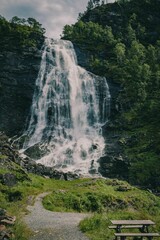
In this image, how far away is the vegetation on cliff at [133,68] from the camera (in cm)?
4472

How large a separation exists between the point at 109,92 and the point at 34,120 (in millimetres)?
13809

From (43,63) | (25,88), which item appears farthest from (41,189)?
(43,63)

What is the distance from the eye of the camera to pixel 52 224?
1581 cm

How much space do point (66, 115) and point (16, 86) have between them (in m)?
10.4

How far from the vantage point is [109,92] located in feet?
188

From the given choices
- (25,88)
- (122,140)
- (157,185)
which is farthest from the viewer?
(25,88)

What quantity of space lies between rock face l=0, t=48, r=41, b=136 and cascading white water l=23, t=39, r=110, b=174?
1433 mm

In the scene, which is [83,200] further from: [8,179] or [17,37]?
[17,37]

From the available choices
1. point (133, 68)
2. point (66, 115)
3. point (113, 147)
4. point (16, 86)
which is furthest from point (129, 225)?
point (133, 68)

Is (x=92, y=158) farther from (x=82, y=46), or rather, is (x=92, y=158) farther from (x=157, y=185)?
(x=82, y=46)

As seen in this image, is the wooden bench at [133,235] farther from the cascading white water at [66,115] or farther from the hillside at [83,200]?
the cascading white water at [66,115]

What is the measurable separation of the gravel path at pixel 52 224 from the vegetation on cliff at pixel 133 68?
22889mm

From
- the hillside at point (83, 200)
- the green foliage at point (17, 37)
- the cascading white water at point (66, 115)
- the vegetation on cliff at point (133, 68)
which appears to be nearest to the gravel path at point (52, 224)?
the hillside at point (83, 200)

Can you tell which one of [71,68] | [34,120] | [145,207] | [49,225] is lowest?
[49,225]
